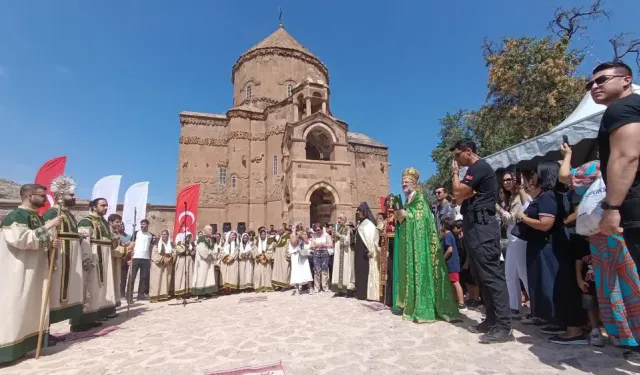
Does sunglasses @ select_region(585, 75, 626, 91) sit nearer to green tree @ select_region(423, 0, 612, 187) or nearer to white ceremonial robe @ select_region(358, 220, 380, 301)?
white ceremonial robe @ select_region(358, 220, 380, 301)

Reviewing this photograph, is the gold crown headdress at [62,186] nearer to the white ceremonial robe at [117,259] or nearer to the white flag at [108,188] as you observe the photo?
the white ceremonial robe at [117,259]

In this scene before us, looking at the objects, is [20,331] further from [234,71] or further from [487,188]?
[234,71]

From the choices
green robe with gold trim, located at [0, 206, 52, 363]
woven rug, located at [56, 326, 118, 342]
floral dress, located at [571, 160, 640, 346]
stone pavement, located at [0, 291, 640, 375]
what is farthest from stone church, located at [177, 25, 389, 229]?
floral dress, located at [571, 160, 640, 346]

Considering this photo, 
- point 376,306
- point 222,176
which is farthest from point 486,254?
point 222,176

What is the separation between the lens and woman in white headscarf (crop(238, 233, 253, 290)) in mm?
9797

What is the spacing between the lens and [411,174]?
518 cm

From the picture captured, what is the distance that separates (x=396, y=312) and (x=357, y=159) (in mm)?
22875

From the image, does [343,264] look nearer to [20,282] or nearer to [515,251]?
[515,251]

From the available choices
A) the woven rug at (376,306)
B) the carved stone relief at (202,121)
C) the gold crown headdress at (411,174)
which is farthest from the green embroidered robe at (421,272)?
the carved stone relief at (202,121)

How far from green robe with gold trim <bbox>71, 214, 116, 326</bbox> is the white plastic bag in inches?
252

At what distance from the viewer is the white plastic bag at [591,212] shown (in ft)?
7.89

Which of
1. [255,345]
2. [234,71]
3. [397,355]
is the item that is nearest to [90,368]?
[255,345]

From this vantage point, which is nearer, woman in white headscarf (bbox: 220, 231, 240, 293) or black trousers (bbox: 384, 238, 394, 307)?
black trousers (bbox: 384, 238, 394, 307)

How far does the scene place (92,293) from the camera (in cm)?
521
